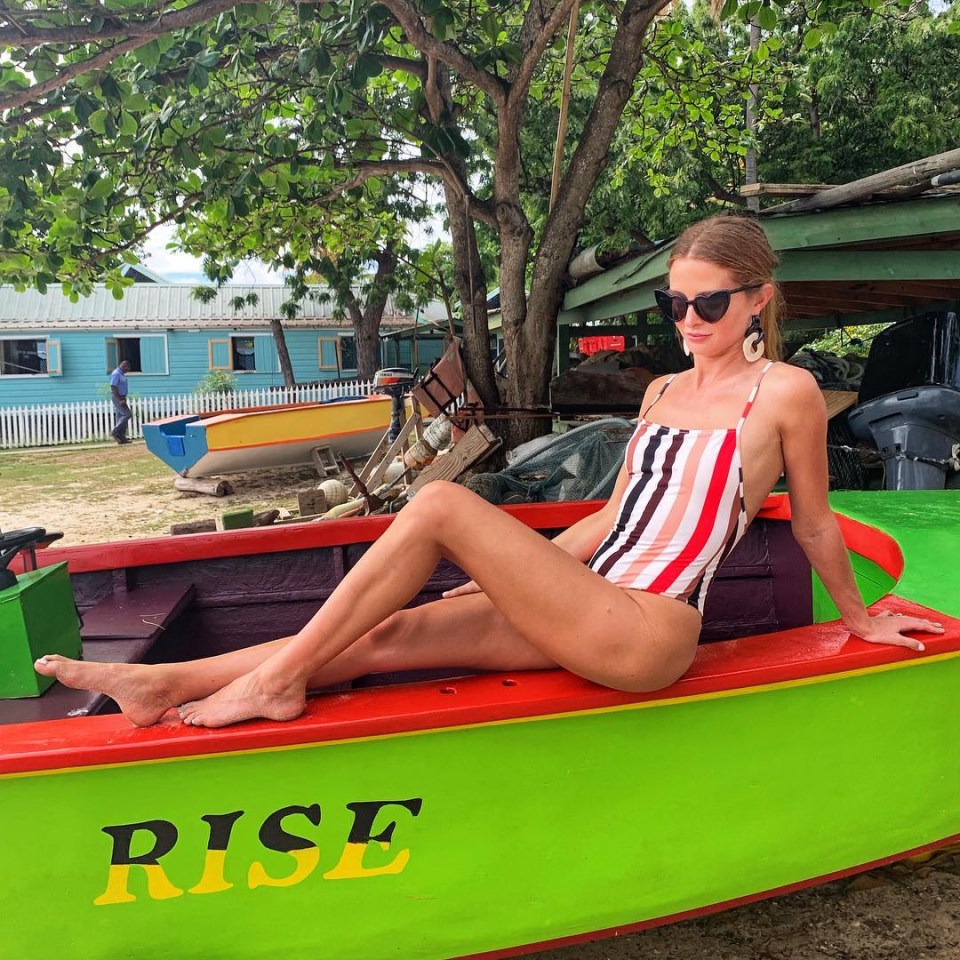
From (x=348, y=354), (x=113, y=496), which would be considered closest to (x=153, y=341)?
(x=348, y=354)

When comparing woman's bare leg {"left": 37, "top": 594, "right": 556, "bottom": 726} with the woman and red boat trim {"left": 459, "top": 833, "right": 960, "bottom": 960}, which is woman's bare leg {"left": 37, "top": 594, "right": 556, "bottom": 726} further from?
red boat trim {"left": 459, "top": 833, "right": 960, "bottom": 960}

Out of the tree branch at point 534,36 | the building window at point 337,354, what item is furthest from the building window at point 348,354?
the tree branch at point 534,36

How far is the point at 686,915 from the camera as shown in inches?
85.5

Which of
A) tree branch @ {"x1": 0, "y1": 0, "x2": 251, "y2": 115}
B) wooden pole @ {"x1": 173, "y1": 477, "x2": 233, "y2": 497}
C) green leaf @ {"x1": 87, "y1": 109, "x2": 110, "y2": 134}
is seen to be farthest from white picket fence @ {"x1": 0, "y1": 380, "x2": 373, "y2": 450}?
tree branch @ {"x1": 0, "y1": 0, "x2": 251, "y2": 115}

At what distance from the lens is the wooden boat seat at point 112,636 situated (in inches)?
84.7

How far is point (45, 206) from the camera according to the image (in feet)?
20.0

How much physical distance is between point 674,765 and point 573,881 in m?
0.38

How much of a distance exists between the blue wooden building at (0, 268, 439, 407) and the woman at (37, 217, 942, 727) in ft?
69.8

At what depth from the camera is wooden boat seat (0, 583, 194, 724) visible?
7.06 ft

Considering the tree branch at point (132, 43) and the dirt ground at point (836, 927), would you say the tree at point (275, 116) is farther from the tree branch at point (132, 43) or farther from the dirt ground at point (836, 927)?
the dirt ground at point (836, 927)

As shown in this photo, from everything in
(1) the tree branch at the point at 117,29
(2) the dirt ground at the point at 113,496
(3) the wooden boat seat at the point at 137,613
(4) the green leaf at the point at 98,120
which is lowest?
(2) the dirt ground at the point at 113,496

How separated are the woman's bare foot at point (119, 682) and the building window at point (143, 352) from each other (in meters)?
23.5

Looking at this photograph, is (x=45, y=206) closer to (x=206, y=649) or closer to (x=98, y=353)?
(x=206, y=649)

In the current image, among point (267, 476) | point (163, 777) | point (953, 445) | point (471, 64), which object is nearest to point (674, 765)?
point (163, 777)
